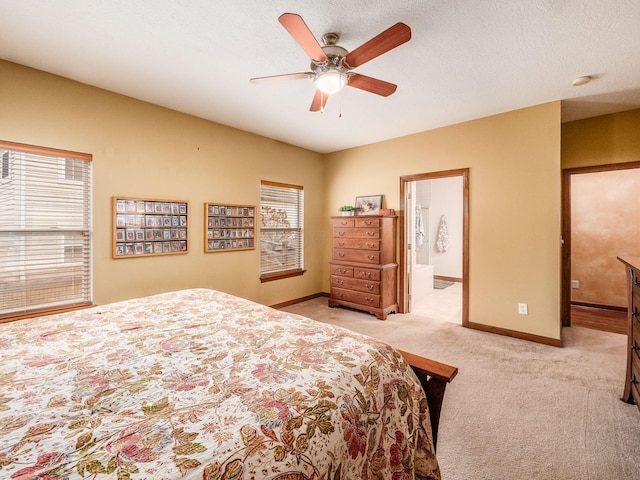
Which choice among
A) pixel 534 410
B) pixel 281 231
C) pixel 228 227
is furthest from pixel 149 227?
pixel 534 410

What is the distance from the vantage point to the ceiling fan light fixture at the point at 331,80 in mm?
1918

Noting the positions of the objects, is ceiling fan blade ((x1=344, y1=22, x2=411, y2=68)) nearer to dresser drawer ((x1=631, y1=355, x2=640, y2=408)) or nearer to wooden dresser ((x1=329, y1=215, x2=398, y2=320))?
wooden dresser ((x1=329, y1=215, x2=398, y2=320))

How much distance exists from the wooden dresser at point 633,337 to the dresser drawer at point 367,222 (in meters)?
2.45

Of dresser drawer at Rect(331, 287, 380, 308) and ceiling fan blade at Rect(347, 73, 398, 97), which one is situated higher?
ceiling fan blade at Rect(347, 73, 398, 97)

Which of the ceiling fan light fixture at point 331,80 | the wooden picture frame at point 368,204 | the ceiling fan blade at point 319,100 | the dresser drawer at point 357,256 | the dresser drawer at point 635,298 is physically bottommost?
the dresser drawer at point 635,298

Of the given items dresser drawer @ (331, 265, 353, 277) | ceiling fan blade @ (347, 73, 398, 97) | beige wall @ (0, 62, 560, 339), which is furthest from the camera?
dresser drawer @ (331, 265, 353, 277)

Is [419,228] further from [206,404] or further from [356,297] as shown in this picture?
[206,404]

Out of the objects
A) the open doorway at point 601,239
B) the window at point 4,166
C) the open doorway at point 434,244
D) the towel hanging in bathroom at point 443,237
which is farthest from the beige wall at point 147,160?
the open doorway at point 601,239

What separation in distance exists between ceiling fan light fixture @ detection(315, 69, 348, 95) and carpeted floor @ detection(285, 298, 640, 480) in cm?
244

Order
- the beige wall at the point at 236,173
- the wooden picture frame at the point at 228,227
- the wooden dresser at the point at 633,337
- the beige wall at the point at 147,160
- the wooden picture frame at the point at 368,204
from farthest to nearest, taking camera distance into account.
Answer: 1. the wooden picture frame at the point at 368,204
2. the wooden picture frame at the point at 228,227
3. the beige wall at the point at 236,173
4. the beige wall at the point at 147,160
5. the wooden dresser at the point at 633,337

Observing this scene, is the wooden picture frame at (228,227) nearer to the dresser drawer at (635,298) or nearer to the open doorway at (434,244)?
the open doorway at (434,244)

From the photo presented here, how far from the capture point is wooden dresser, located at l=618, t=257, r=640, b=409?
1859 mm

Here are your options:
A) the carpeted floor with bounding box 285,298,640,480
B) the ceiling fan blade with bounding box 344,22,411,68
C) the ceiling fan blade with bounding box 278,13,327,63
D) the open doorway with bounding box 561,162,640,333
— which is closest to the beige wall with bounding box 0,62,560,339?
the carpeted floor with bounding box 285,298,640,480

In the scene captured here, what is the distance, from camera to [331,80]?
76.9 inches
